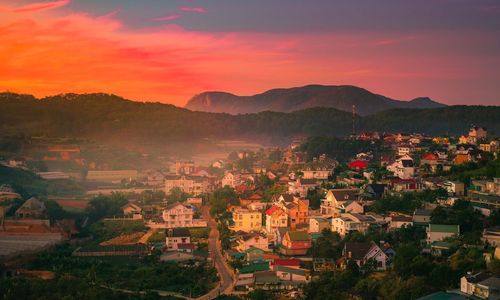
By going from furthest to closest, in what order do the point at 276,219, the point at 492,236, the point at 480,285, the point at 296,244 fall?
1. the point at 276,219
2. the point at 296,244
3. the point at 492,236
4. the point at 480,285

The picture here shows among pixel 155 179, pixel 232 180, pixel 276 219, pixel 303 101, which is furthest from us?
pixel 303 101

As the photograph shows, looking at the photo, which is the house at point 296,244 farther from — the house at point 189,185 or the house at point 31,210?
the house at point 189,185

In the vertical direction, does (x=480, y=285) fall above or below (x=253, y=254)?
above

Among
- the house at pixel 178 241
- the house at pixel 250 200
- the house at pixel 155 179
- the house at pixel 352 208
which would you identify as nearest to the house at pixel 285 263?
the house at pixel 178 241

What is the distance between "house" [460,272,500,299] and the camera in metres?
11.3

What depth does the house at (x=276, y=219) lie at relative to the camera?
1834 cm

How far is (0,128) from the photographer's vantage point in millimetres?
43688

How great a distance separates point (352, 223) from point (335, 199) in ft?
6.68

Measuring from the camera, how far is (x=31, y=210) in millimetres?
20688

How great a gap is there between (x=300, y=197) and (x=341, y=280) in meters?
6.72

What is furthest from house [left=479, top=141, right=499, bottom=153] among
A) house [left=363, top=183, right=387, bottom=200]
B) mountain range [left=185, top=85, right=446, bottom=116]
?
mountain range [left=185, top=85, right=446, bottom=116]

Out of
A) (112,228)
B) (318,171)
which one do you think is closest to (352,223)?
(318,171)

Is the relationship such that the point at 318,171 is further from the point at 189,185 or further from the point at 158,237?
the point at 158,237

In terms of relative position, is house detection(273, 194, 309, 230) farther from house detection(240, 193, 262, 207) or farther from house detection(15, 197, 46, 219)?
house detection(15, 197, 46, 219)
